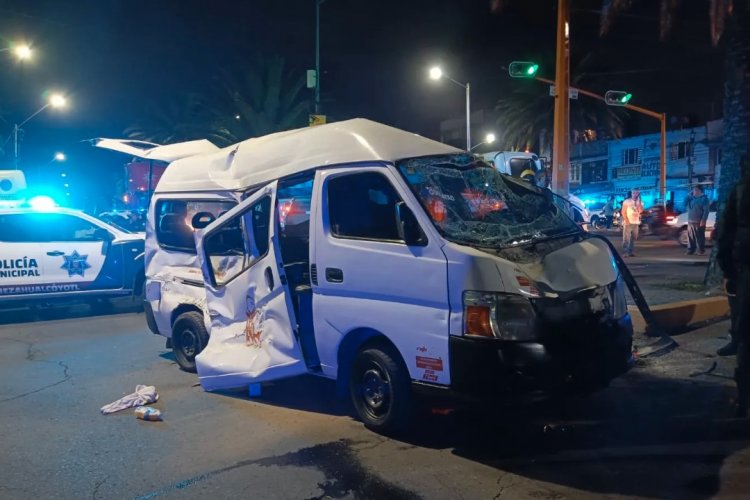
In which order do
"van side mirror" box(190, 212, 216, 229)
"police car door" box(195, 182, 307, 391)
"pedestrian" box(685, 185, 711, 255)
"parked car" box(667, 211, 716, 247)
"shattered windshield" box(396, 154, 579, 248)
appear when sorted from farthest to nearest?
"parked car" box(667, 211, 716, 247) → "pedestrian" box(685, 185, 711, 255) → "van side mirror" box(190, 212, 216, 229) → "police car door" box(195, 182, 307, 391) → "shattered windshield" box(396, 154, 579, 248)

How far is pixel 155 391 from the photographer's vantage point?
645 cm

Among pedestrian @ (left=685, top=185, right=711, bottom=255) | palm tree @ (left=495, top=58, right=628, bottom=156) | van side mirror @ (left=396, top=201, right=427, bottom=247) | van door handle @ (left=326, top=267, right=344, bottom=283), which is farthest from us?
palm tree @ (left=495, top=58, right=628, bottom=156)

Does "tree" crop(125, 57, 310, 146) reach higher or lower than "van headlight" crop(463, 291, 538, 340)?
higher

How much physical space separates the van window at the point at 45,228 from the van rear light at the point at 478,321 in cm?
880

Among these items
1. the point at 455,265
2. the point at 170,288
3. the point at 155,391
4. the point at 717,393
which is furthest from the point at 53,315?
the point at 717,393

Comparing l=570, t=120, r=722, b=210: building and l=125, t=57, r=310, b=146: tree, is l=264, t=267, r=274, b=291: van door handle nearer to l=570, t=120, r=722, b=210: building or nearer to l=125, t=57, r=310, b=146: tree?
l=125, t=57, r=310, b=146: tree

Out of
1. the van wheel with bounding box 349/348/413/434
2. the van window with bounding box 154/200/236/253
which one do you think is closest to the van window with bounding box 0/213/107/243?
the van window with bounding box 154/200/236/253

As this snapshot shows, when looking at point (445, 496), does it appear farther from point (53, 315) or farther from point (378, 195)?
point (53, 315)

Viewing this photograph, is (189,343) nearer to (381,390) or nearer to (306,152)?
(306,152)

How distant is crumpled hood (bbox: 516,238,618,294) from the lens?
446cm

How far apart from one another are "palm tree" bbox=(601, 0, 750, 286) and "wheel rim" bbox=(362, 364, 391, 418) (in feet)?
21.9

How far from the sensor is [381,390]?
5.02 meters

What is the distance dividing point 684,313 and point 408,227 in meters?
5.17

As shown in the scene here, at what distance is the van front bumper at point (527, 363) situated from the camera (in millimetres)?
4281
